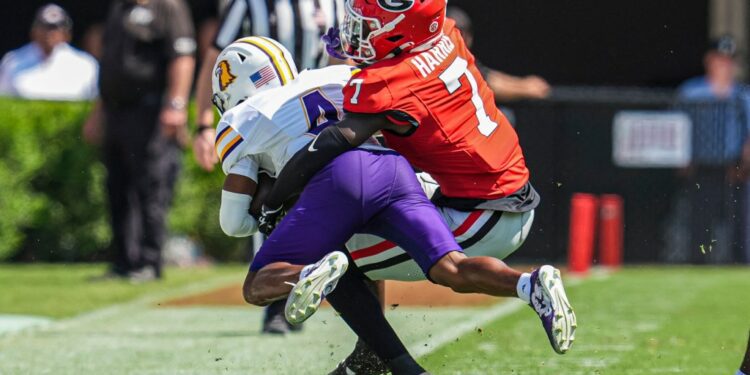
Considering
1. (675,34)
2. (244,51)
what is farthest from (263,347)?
(675,34)

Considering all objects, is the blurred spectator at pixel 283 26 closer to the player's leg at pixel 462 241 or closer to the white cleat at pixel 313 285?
the player's leg at pixel 462 241

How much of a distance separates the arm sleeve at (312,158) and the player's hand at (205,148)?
1884mm

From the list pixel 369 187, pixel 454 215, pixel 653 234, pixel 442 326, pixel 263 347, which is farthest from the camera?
pixel 653 234

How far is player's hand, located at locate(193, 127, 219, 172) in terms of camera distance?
6.57 meters

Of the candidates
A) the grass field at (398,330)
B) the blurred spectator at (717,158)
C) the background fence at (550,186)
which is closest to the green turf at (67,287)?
the grass field at (398,330)

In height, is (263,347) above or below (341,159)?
below

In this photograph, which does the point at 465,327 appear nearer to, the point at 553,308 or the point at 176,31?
the point at 553,308

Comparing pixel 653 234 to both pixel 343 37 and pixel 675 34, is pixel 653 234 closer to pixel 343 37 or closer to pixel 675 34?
pixel 675 34

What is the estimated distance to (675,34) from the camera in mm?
15516

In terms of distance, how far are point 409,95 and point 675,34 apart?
1134cm

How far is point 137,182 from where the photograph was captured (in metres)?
11.0

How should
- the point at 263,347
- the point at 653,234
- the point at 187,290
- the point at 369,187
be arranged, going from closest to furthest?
the point at 369,187 → the point at 263,347 → the point at 187,290 → the point at 653,234

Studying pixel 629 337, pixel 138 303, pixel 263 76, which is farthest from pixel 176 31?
pixel 263 76

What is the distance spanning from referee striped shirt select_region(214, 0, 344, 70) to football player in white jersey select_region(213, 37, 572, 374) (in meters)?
1.70
